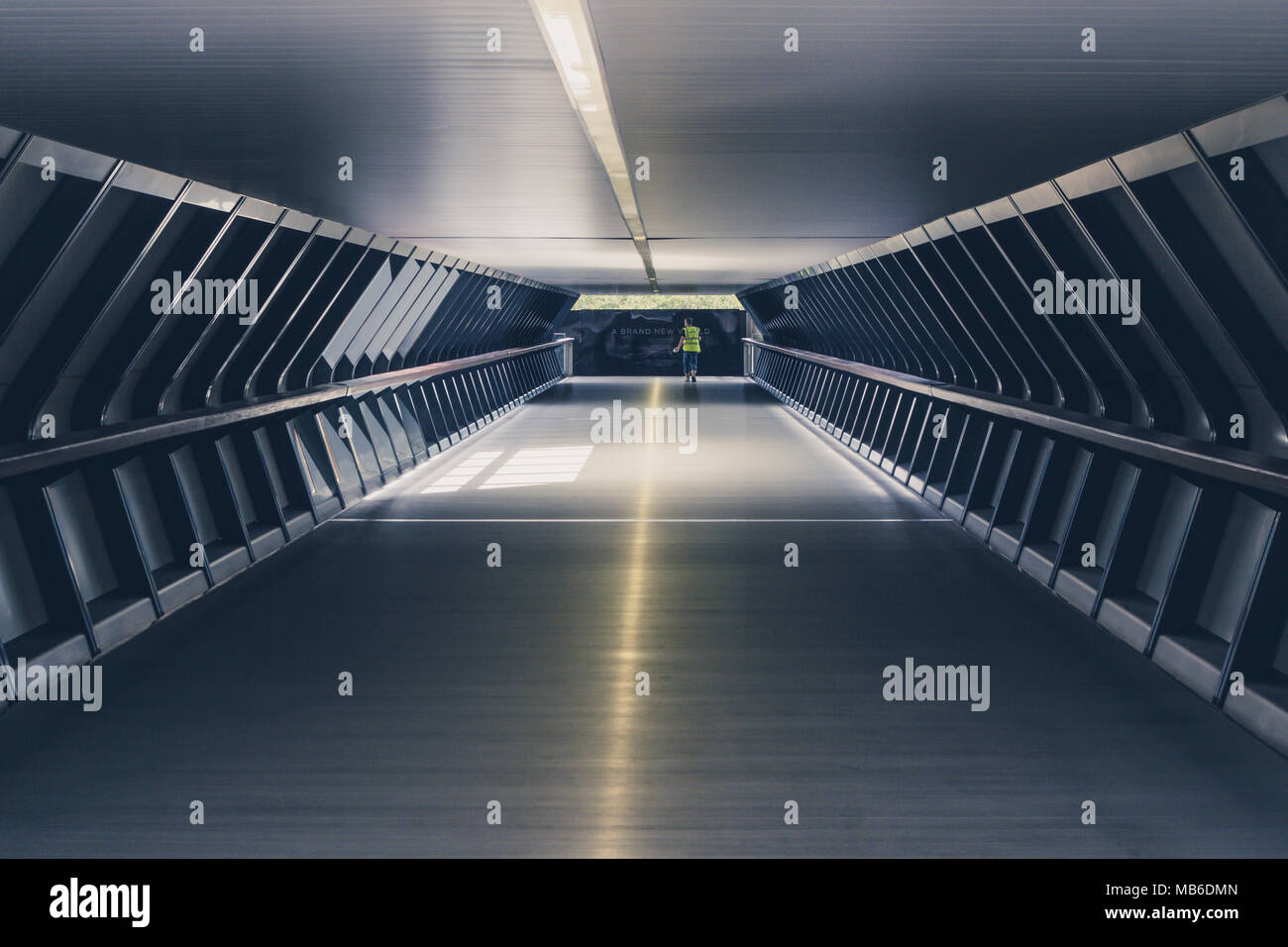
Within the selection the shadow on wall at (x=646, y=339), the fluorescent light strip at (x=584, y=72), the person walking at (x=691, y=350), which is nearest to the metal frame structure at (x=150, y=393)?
the fluorescent light strip at (x=584, y=72)

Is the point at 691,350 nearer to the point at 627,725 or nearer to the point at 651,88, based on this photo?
the point at 627,725

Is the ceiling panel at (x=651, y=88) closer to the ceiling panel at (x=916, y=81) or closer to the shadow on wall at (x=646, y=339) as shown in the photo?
the ceiling panel at (x=916, y=81)

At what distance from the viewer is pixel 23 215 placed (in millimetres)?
5465

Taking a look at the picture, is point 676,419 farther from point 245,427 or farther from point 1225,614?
point 1225,614

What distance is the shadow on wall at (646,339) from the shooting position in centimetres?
3600

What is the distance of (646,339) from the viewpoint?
1432 inches

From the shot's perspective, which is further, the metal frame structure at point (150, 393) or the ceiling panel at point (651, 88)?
the metal frame structure at point (150, 393)

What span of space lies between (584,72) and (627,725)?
2397mm

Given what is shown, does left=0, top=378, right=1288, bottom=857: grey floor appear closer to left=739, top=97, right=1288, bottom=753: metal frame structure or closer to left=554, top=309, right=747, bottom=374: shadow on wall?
left=739, top=97, right=1288, bottom=753: metal frame structure

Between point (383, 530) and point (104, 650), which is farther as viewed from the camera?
point (383, 530)

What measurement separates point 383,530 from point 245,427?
4.09 feet

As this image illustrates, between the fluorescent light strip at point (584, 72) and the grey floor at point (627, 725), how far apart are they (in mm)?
2347

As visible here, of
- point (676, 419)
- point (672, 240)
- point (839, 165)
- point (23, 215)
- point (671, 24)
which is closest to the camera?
point (671, 24)
